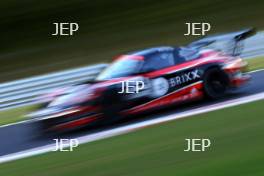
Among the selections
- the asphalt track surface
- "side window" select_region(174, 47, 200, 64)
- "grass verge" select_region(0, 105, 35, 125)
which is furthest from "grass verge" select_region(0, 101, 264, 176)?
"grass verge" select_region(0, 105, 35, 125)

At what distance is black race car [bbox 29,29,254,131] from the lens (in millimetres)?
7945

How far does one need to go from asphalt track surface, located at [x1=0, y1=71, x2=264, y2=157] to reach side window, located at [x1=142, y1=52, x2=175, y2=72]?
2.11 ft

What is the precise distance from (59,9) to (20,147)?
1185 cm

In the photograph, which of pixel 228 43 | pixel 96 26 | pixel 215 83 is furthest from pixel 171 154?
pixel 96 26

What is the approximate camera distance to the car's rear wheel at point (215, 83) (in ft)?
29.1

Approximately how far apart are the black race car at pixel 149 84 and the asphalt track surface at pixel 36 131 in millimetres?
116

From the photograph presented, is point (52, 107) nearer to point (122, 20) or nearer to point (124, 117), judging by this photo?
point (124, 117)

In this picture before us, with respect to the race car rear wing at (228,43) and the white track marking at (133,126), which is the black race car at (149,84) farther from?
the white track marking at (133,126)

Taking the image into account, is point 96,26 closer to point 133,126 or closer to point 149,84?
point 149,84

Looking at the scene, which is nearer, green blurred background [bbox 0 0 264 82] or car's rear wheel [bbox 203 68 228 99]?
car's rear wheel [bbox 203 68 228 99]

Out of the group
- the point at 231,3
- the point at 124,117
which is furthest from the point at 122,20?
the point at 124,117

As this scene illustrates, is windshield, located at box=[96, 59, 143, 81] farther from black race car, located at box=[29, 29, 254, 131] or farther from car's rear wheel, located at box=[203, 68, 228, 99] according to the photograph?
car's rear wheel, located at box=[203, 68, 228, 99]

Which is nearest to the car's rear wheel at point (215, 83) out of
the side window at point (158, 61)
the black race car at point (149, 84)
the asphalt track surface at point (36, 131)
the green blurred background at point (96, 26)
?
the black race car at point (149, 84)

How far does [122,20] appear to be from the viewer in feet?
60.6
